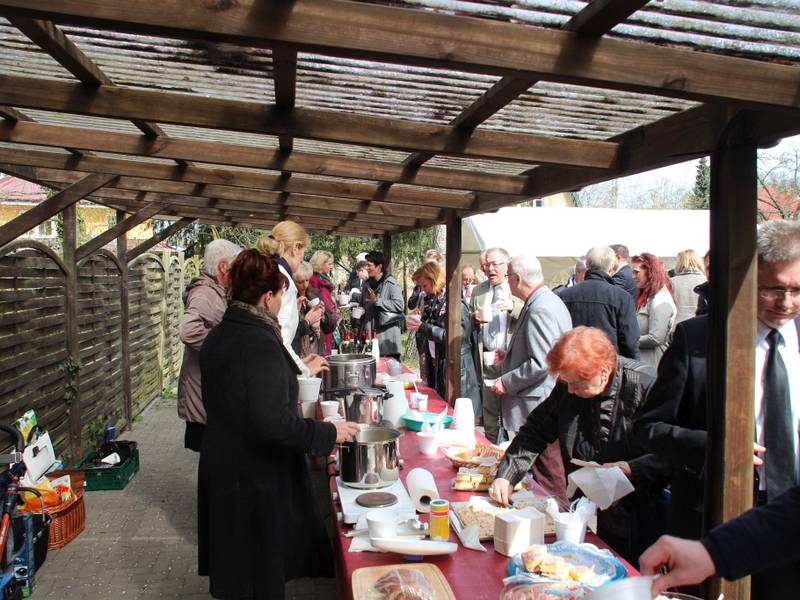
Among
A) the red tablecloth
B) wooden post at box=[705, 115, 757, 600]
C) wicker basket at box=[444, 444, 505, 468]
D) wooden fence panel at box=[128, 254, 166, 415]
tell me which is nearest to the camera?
the red tablecloth

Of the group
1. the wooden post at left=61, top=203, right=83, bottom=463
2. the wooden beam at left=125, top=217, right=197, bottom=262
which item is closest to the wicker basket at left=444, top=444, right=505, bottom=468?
the wooden post at left=61, top=203, right=83, bottom=463

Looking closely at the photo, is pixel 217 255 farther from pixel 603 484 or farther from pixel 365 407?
pixel 603 484

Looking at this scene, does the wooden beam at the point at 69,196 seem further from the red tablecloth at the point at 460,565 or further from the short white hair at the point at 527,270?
the red tablecloth at the point at 460,565

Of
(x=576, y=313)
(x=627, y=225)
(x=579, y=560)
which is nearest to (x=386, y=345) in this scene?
(x=576, y=313)

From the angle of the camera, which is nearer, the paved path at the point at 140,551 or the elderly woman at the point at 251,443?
the elderly woman at the point at 251,443

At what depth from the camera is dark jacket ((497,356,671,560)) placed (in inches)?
103

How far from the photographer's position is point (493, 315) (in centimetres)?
532

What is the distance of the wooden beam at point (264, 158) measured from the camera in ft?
11.9

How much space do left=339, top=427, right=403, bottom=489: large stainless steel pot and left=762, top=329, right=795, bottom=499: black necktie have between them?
4.52 feet

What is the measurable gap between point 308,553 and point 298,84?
1981 millimetres

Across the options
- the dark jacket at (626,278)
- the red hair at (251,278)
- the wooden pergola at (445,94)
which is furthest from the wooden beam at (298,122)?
the dark jacket at (626,278)

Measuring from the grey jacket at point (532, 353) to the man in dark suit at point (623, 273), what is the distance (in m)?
1.81

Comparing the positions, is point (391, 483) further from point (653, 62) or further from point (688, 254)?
point (688, 254)

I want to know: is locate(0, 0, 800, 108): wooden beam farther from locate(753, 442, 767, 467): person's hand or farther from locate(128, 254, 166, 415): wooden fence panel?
locate(128, 254, 166, 415): wooden fence panel
